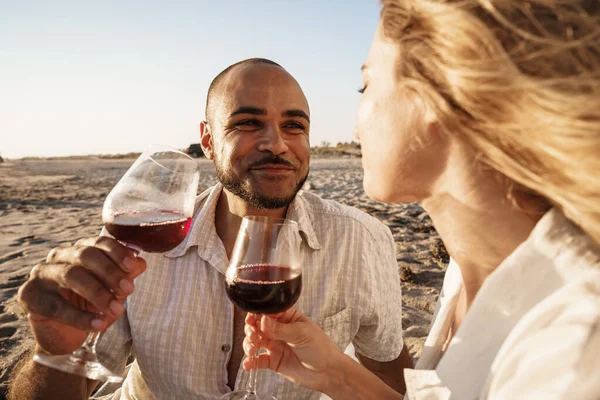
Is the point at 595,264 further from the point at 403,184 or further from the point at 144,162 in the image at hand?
the point at 144,162

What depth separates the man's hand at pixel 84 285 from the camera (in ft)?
4.67

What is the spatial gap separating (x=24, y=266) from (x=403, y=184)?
5.73 meters

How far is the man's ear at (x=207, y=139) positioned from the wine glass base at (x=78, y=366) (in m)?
1.87

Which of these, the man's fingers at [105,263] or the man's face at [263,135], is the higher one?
the man's face at [263,135]

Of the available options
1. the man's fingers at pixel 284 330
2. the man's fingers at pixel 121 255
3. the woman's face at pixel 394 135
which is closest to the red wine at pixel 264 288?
the man's fingers at pixel 284 330

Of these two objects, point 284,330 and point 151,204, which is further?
point 284,330

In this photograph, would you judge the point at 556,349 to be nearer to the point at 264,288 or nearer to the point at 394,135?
the point at 394,135

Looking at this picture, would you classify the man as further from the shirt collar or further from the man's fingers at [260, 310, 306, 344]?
the man's fingers at [260, 310, 306, 344]

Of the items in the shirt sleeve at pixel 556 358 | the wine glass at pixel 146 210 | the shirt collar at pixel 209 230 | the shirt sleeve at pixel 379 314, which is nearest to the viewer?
the shirt sleeve at pixel 556 358

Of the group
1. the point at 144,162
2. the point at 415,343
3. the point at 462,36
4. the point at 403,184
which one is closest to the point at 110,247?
the point at 144,162

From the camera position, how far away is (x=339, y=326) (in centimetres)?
246

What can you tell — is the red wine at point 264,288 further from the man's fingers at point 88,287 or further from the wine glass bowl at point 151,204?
the man's fingers at point 88,287

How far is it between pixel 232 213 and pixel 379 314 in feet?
3.81

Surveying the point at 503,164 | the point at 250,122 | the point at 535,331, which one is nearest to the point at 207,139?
the point at 250,122
